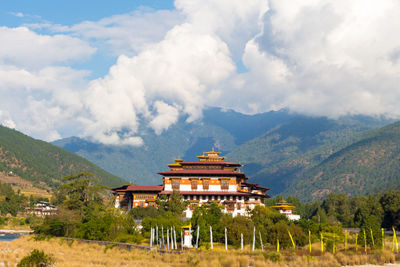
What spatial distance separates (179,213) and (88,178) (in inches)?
674

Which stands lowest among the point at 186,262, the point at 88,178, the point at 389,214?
the point at 186,262

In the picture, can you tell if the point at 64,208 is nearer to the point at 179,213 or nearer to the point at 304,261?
the point at 179,213

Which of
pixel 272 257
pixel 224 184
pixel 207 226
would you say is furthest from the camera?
pixel 224 184

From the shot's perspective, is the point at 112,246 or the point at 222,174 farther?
the point at 222,174

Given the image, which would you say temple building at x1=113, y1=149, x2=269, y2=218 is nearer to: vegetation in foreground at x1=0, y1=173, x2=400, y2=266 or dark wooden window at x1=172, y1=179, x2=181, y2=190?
dark wooden window at x1=172, y1=179, x2=181, y2=190

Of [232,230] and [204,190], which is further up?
[204,190]

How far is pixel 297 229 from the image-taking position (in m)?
61.3

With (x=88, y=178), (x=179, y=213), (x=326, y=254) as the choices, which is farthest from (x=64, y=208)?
(x=326, y=254)

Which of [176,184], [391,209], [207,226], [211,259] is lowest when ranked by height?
[211,259]

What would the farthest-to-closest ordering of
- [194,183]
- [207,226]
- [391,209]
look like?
1. [194,183]
2. [391,209]
3. [207,226]

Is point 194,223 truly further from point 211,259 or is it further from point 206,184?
point 206,184

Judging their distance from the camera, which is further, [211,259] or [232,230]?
[232,230]

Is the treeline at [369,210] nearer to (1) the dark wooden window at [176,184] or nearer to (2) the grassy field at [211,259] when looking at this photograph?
(2) the grassy field at [211,259]

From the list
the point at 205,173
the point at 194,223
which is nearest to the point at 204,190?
the point at 205,173
